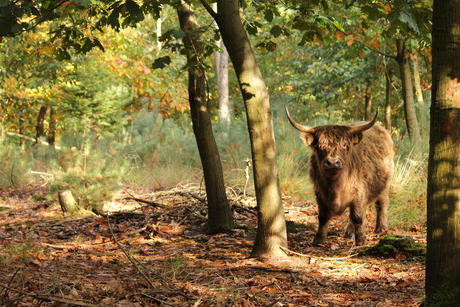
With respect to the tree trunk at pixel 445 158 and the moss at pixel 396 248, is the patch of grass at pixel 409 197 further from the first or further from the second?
the tree trunk at pixel 445 158

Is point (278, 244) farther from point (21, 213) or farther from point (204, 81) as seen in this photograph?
point (21, 213)

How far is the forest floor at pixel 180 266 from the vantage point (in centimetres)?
405

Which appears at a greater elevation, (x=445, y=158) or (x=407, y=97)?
(x=407, y=97)

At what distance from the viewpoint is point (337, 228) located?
338 inches

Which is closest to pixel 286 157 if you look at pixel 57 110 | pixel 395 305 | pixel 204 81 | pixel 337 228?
pixel 337 228

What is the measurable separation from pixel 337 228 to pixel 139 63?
9.69 meters

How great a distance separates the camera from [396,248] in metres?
5.96

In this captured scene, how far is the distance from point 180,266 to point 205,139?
2.44 meters

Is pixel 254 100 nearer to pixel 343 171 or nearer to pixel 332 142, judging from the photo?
pixel 332 142

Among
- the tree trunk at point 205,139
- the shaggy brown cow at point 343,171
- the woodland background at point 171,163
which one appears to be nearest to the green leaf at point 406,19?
the woodland background at point 171,163

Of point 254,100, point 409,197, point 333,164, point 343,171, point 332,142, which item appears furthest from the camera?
point 409,197

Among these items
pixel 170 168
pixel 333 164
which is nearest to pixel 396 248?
pixel 333 164

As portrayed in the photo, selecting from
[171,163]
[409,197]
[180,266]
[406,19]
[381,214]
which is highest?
[406,19]

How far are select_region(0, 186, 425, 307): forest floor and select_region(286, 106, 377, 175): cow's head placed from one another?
108 centimetres
